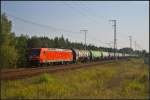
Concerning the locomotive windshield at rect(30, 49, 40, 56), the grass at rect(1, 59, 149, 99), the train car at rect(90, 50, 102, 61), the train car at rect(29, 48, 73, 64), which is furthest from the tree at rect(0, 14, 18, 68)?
the grass at rect(1, 59, 149, 99)

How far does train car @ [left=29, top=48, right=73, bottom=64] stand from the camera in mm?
41934

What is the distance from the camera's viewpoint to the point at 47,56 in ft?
146

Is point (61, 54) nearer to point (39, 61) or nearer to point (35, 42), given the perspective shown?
point (39, 61)

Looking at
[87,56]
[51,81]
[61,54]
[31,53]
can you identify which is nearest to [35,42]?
[87,56]

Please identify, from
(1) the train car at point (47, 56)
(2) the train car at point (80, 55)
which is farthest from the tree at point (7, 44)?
(1) the train car at point (47, 56)

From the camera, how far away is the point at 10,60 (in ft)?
203

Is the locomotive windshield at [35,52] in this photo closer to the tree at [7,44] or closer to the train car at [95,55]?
the tree at [7,44]

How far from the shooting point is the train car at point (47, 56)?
138 feet

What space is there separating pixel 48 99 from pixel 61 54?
124 ft

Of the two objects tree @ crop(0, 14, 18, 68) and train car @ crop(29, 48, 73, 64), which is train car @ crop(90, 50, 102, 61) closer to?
tree @ crop(0, 14, 18, 68)

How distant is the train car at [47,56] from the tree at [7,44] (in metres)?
12.9

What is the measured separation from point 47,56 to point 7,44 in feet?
81.8

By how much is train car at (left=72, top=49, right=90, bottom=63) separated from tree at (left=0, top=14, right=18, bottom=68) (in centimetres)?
1140

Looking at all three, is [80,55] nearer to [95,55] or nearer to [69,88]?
[95,55]
